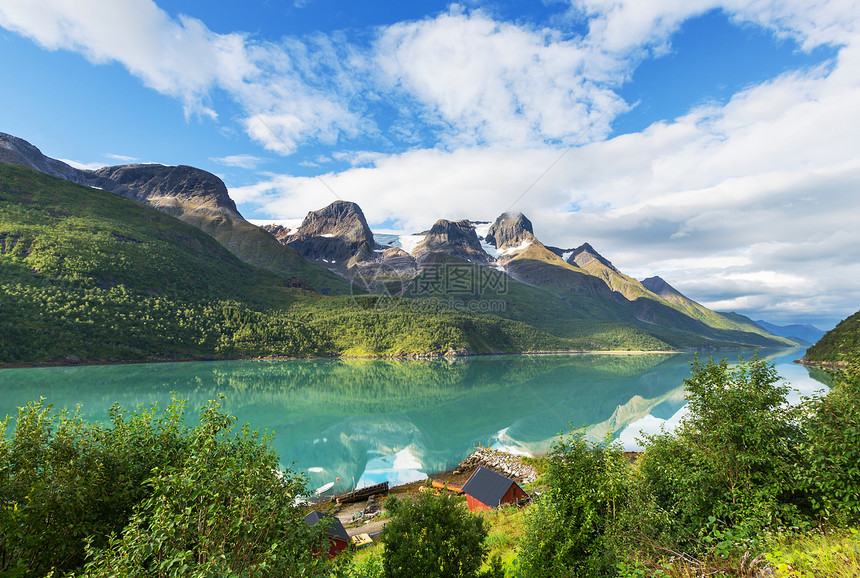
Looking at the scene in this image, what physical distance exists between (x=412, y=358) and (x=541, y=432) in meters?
136

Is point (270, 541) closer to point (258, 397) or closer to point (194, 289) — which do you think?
point (258, 397)

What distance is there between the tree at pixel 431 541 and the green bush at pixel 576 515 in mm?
1806

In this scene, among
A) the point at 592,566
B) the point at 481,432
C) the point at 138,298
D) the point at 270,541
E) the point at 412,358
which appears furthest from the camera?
the point at 412,358

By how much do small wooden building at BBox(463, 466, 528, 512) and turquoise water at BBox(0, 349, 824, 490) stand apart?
13.5 m

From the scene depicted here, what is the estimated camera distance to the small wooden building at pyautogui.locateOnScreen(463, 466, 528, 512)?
3095cm

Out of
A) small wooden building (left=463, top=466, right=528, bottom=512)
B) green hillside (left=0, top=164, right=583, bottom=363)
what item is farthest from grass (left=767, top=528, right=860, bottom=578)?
green hillside (left=0, top=164, right=583, bottom=363)

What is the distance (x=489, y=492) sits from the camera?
105 feet

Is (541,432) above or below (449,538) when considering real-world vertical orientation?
below

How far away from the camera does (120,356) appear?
395ft

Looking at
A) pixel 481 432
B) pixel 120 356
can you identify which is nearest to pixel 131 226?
pixel 120 356

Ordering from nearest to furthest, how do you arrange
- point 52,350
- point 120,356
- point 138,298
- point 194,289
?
1. point 52,350
2. point 120,356
3. point 138,298
4. point 194,289

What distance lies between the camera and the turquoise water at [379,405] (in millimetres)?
52062

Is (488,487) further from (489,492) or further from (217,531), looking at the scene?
(217,531)

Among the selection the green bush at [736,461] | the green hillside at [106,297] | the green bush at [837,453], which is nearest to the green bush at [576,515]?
the green bush at [736,461]
